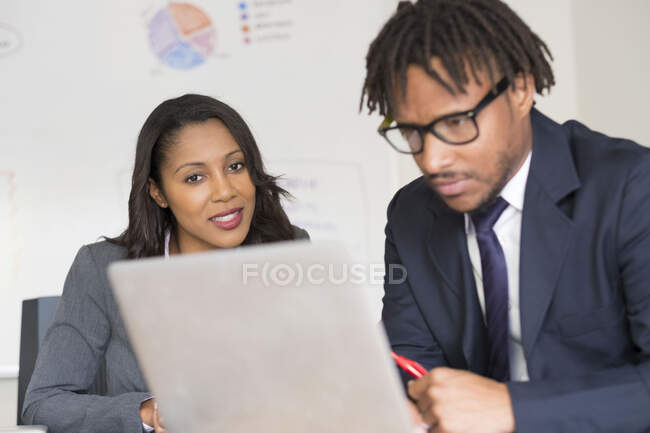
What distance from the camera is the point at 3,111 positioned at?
246 centimetres

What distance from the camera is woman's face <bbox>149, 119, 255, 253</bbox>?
5.29ft

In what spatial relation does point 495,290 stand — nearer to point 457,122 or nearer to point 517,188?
point 517,188

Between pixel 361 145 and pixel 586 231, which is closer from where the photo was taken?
pixel 586 231

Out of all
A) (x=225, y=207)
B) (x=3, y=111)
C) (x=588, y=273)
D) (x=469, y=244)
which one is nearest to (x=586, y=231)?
(x=588, y=273)

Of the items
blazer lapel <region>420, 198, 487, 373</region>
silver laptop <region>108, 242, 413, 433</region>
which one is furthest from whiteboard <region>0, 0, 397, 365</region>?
silver laptop <region>108, 242, 413, 433</region>

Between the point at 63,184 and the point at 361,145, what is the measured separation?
41.6 inches

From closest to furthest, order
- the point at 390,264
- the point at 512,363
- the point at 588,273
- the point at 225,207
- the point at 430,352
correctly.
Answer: the point at 588,273
the point at 512,363
the point at 430,352
the point at 390,264
the point at 225,207

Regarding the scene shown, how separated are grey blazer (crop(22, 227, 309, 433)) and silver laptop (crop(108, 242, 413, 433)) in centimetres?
61

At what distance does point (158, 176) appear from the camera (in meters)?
1.70

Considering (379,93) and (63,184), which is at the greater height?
(379,93)

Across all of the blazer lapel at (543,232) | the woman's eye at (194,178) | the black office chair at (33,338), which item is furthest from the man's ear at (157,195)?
the blazer lapel at (543,232)

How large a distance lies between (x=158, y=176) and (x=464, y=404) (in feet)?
3.42

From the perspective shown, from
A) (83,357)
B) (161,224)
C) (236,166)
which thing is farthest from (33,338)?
(236,166)

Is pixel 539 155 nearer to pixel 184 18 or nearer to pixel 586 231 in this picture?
pixel 586 231
